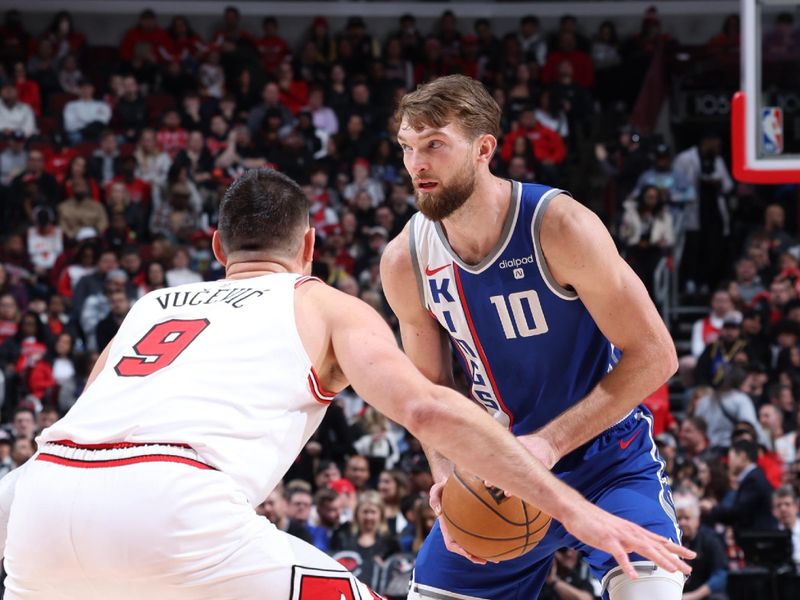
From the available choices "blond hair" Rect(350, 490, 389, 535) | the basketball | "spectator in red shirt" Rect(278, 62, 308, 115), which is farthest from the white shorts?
"spectator in red shirt" Rect(278, 62, 308, 115)

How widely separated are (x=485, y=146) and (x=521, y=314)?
0.64 m

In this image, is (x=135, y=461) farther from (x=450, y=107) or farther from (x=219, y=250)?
(x=450, y=107)

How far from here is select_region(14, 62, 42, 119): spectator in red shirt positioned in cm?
1639

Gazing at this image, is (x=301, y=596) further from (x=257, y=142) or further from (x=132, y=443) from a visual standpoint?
(x=257, y=142)

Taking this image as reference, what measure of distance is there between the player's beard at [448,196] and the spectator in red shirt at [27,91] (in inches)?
519

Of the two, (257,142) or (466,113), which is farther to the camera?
(257,142)

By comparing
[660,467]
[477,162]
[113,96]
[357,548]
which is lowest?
[357,548]

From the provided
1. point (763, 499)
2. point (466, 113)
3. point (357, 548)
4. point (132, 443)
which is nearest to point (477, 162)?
point (466, 113)

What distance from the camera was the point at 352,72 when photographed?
18156mm

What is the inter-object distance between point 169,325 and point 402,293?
1.47 metres

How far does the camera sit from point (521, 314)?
4441 mm

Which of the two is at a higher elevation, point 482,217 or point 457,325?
point 482,217

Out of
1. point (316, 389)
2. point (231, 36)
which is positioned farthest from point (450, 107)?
point (231, 36)

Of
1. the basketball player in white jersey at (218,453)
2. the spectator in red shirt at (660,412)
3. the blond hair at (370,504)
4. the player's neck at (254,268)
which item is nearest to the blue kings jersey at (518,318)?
the player's neck at (254,268)
